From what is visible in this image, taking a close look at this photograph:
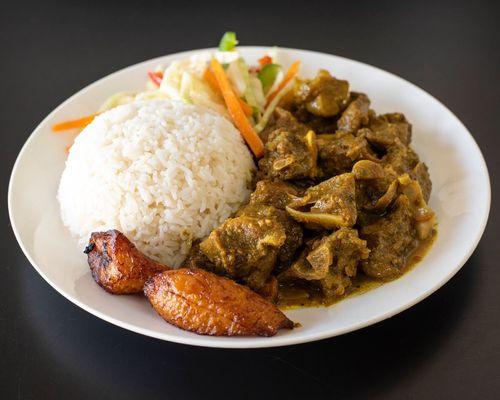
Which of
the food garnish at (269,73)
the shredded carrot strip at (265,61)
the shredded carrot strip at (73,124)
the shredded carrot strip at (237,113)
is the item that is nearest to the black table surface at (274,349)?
the shredded carrot strip at (73,124)

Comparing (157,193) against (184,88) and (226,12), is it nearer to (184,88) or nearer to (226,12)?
(184,88)

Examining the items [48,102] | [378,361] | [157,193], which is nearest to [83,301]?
[157,193]

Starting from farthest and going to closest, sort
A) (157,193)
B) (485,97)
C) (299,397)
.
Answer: (485,97)
(157,193)
(299,397)

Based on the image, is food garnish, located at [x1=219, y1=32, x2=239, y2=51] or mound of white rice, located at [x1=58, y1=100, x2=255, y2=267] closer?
mound of white rice, located at [x1=58, y1=100, x2=255, y2=267]

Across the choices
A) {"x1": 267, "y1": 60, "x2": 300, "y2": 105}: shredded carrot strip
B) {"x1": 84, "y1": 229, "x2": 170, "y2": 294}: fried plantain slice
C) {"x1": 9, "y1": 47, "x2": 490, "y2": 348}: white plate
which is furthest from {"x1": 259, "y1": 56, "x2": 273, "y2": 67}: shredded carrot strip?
{"x1": 84, "y1": 229, "x2": 170, "y2": 294}: fried plantain slice

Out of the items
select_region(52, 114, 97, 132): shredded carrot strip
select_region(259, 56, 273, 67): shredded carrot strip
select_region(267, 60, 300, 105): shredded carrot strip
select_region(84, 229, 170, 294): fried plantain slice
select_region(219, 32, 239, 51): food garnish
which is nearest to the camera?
select_region(84, 229, 170, 294): fried plantain slice

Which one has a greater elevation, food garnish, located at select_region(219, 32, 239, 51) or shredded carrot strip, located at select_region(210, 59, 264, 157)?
food garnish, located at select_region(219, 32, 239, 51)

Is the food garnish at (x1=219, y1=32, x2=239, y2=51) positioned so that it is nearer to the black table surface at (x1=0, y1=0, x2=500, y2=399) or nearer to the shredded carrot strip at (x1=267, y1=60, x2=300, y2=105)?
the shredded carrot strip at (x1=267, y1=60, x2=300, y2=105)

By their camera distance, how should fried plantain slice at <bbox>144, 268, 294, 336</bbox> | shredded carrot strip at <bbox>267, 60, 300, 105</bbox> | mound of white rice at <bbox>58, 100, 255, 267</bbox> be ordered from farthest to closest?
shredded carrot strip at <bbox>267, 60, 300, 105</bbox> → mound of white rice at <bbox>58, 100, 255, 267</bbox> → fried plantain slice at <bbox>144, 268, 294, 336</bbox>
